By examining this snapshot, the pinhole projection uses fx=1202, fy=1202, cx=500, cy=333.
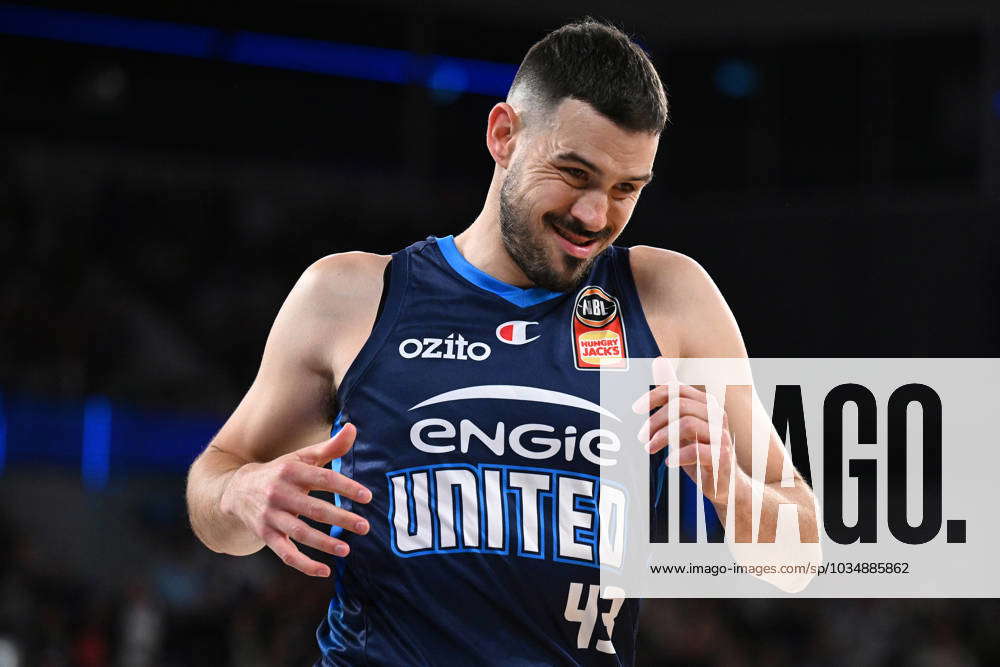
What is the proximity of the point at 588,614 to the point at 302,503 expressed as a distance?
0.68 m

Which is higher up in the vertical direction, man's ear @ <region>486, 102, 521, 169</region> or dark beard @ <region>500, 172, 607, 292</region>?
man's ear @ <region>486, 102, 521, 169</region>

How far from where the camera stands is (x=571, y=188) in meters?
2.58

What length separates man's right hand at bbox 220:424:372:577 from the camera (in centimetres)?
222

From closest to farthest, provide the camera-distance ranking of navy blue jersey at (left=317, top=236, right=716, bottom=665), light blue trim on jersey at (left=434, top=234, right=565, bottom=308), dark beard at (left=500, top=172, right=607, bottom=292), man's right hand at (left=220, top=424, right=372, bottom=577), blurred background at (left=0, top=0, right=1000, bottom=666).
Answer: man's right hand at (left=220, top=424, right=372, bottom=577)
navy blue jersey at (left=317, top=236, right=716, bottom=665)
dark beard at (left=500, top=172, right=607, bottom=292)
light blue trim on jersey at (left=434, top=234, right=565, bottom=308)
blurred background at (left=0, top=0, right=1000, bottom=666)

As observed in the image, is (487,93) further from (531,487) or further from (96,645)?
(531,487)

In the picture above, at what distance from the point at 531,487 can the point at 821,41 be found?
11.1 meters

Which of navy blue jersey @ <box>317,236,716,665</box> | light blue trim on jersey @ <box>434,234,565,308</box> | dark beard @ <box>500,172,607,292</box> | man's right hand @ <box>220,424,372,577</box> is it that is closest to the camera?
man's right hand @ <box>220,424,372,577</box>

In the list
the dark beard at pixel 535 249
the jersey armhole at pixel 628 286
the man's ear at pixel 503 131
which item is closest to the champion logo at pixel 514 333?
the dark beard at pixel 535 249

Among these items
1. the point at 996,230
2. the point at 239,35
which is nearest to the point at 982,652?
the point at 996,230

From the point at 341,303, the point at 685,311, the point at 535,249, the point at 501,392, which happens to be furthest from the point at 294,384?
the point at 685,311

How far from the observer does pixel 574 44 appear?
270 cm

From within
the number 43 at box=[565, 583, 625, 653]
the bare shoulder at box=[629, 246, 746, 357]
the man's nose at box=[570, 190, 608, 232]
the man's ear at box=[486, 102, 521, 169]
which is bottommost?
the number 43 at box=[565, 583, 625, 653]

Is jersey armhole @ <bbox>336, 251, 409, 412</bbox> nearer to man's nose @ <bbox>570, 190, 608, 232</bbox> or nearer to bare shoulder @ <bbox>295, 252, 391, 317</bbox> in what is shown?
bare shoulder @ <bbox>295, 252, 391, 317</bbox>

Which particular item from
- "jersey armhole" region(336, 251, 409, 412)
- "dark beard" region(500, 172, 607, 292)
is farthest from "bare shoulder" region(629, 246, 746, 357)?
"jersey armhole" region(336, 251, 409, 412)
